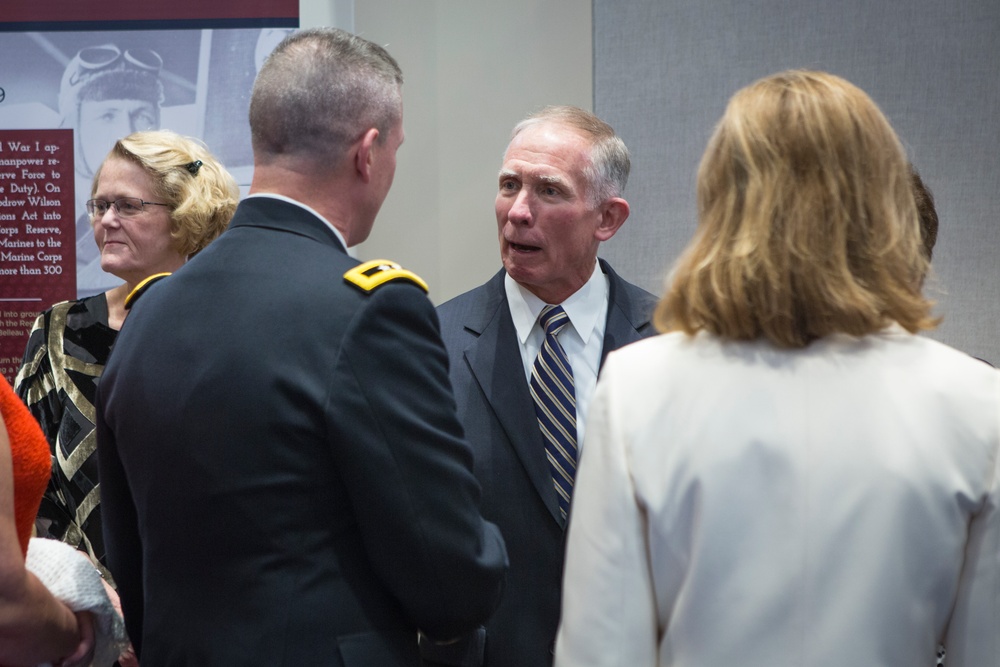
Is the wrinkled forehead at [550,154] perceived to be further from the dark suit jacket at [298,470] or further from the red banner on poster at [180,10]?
the red banner on poster at [180,10]

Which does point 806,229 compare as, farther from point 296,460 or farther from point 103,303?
point 103,303

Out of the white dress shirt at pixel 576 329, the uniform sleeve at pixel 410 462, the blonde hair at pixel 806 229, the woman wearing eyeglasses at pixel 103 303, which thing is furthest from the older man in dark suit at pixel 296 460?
the woman wearing eyeglasses at pixel 103 303

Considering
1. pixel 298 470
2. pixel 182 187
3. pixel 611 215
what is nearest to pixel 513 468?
pixel 611 215

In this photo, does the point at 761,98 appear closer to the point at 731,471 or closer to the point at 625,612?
the point at 731,471

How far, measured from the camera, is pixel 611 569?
1.21 meters

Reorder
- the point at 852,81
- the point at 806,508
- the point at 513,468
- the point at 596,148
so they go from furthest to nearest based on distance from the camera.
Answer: the point at 852,81, the point at 596,148, the point at 513,468, the point at 806,508

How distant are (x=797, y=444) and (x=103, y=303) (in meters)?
1.89

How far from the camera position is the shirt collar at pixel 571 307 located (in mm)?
2178

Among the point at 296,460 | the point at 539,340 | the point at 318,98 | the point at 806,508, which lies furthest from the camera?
the point at 539,340

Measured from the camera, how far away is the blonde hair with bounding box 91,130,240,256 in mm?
2434

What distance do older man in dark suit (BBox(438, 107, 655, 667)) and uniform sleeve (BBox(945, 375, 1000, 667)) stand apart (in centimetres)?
88

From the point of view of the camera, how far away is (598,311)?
87.4 inches

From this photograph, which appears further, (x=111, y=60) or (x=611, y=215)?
(x=111, y=60)

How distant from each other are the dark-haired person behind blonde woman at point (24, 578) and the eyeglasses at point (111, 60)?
195cm
